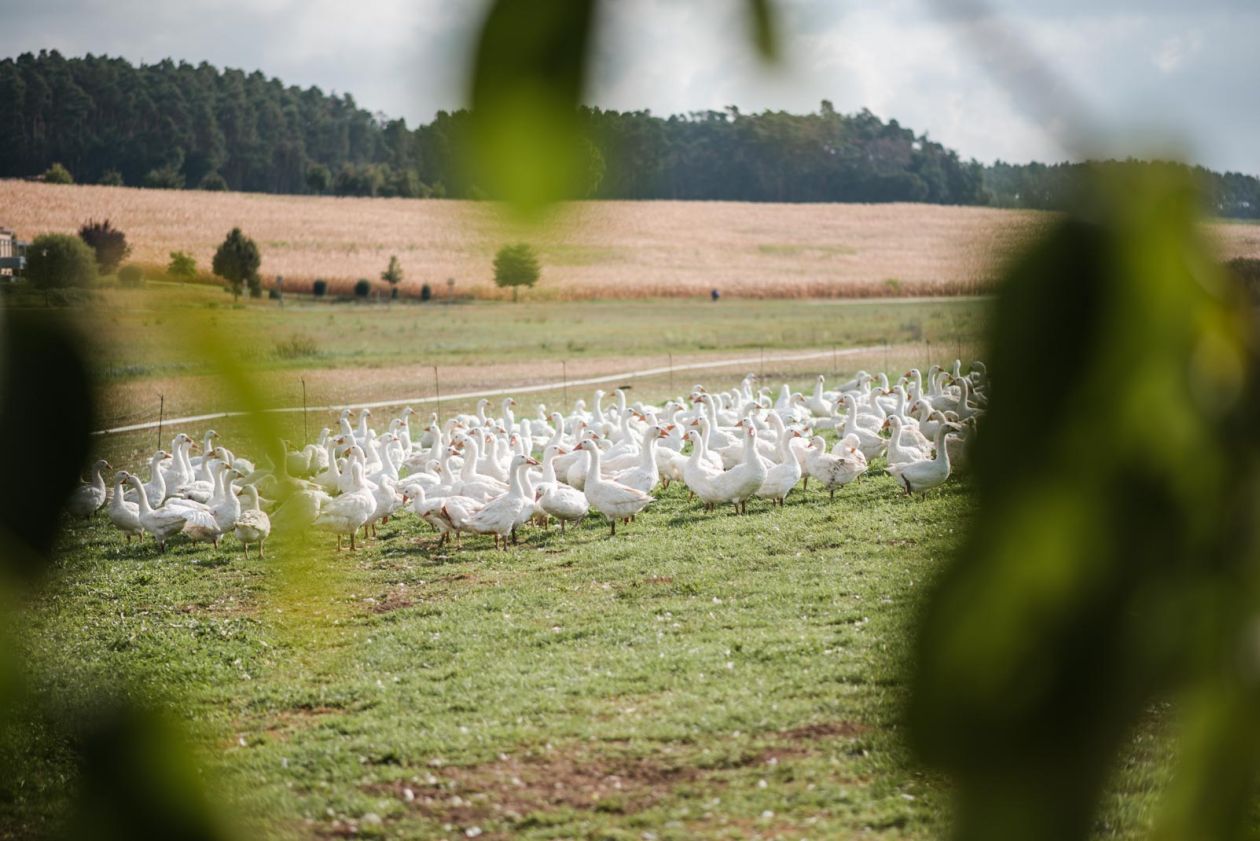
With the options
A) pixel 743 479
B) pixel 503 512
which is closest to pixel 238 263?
pixel 503 512

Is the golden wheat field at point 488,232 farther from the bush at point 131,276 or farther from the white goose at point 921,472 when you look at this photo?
the white goose at point 921,472

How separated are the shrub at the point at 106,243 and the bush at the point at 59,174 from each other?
4 cm

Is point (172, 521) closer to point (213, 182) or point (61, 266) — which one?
point (213, 182)

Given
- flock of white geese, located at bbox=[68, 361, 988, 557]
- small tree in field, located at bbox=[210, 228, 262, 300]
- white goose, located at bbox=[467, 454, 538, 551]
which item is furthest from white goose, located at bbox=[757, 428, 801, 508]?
small tree in field, located at bbox=[210, 228, 262, 300]

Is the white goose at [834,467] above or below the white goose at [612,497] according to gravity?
above

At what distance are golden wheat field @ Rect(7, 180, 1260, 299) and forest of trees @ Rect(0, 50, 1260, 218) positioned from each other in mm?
22

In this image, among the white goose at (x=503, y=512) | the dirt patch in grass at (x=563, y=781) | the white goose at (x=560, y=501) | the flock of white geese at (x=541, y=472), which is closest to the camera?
the dirt patch in grass at (x=563, y=781)

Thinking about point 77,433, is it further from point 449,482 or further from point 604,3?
point 449,482

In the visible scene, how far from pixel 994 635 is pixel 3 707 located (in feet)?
2.00

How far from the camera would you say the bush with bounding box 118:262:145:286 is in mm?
773

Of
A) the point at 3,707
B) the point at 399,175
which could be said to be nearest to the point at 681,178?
the point at 399,175

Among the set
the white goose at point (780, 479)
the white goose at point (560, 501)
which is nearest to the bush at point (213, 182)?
the white goose at point (560, 501)

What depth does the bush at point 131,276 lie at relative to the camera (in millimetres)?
773

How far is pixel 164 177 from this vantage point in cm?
106
